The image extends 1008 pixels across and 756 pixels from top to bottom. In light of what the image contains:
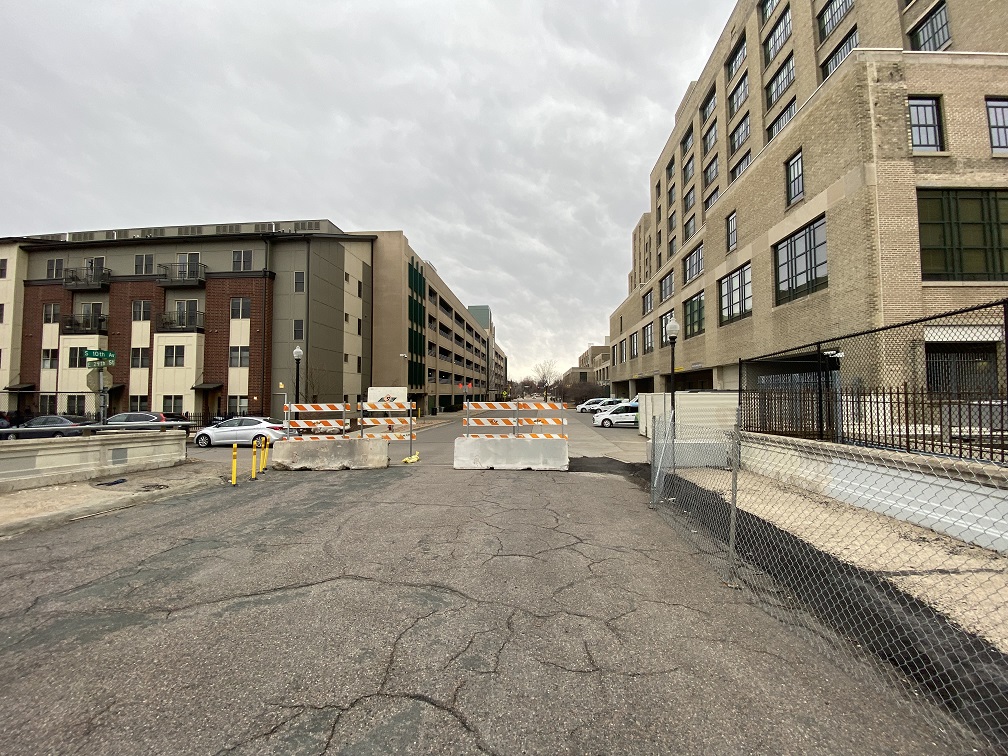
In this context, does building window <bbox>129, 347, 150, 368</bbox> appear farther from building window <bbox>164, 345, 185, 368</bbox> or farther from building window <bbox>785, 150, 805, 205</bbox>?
building window <bbox>785, 150, 805, 205</bbox>

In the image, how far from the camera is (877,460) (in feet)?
22.1

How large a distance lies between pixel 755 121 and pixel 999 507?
33.2 m

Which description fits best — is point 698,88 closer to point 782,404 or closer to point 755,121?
point 755,121

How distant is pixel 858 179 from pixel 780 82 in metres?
18.0

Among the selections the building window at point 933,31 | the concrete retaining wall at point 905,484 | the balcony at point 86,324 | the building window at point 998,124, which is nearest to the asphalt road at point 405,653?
the concrete retaining wall at point 905,484

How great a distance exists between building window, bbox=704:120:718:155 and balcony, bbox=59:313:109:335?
164 feet

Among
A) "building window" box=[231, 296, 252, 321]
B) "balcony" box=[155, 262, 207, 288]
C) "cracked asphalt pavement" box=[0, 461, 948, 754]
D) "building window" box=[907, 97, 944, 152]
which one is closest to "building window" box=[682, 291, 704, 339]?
"building window" box=[907, 97, 944, 152]

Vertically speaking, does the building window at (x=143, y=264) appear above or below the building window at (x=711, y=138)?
below

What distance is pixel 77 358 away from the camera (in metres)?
34.2

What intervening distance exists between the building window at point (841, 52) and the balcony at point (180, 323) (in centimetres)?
4109

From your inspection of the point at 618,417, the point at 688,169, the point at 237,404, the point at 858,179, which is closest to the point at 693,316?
the point at 618,417

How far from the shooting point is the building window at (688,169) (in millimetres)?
42281

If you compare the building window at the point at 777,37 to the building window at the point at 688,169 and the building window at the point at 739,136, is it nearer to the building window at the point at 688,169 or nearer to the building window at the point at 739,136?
the building window at the point at 739,136

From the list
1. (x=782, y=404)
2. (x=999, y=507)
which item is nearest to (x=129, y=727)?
(x=999, y=507)
